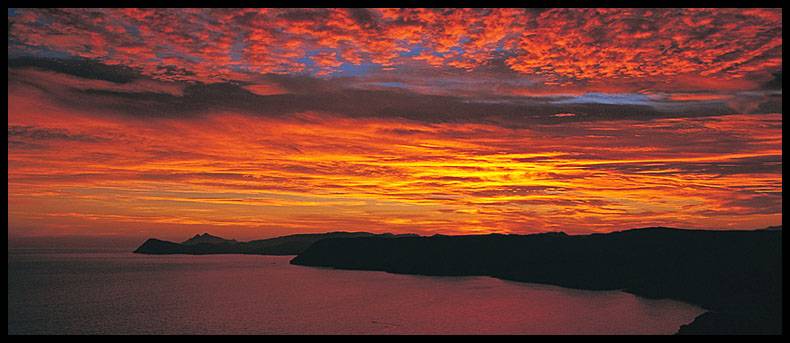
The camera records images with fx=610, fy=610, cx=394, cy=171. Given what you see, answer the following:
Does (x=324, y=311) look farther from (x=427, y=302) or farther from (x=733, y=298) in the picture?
(x=733, y=298)

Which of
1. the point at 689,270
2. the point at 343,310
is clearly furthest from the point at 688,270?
the point at 343,310

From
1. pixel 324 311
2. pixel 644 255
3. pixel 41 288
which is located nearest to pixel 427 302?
pixel 324 311

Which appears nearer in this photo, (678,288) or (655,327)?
(655,327)

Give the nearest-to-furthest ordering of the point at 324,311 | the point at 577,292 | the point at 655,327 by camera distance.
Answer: the point at 655,327, the point at 324,311, the point at 577,292

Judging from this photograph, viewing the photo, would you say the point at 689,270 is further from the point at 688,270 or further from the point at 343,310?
the point at 343,310

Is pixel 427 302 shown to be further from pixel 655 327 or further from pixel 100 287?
pixel 100 287

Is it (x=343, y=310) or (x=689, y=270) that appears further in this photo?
(x=689, y=270)

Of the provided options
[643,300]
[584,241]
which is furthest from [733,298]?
[584,241]
